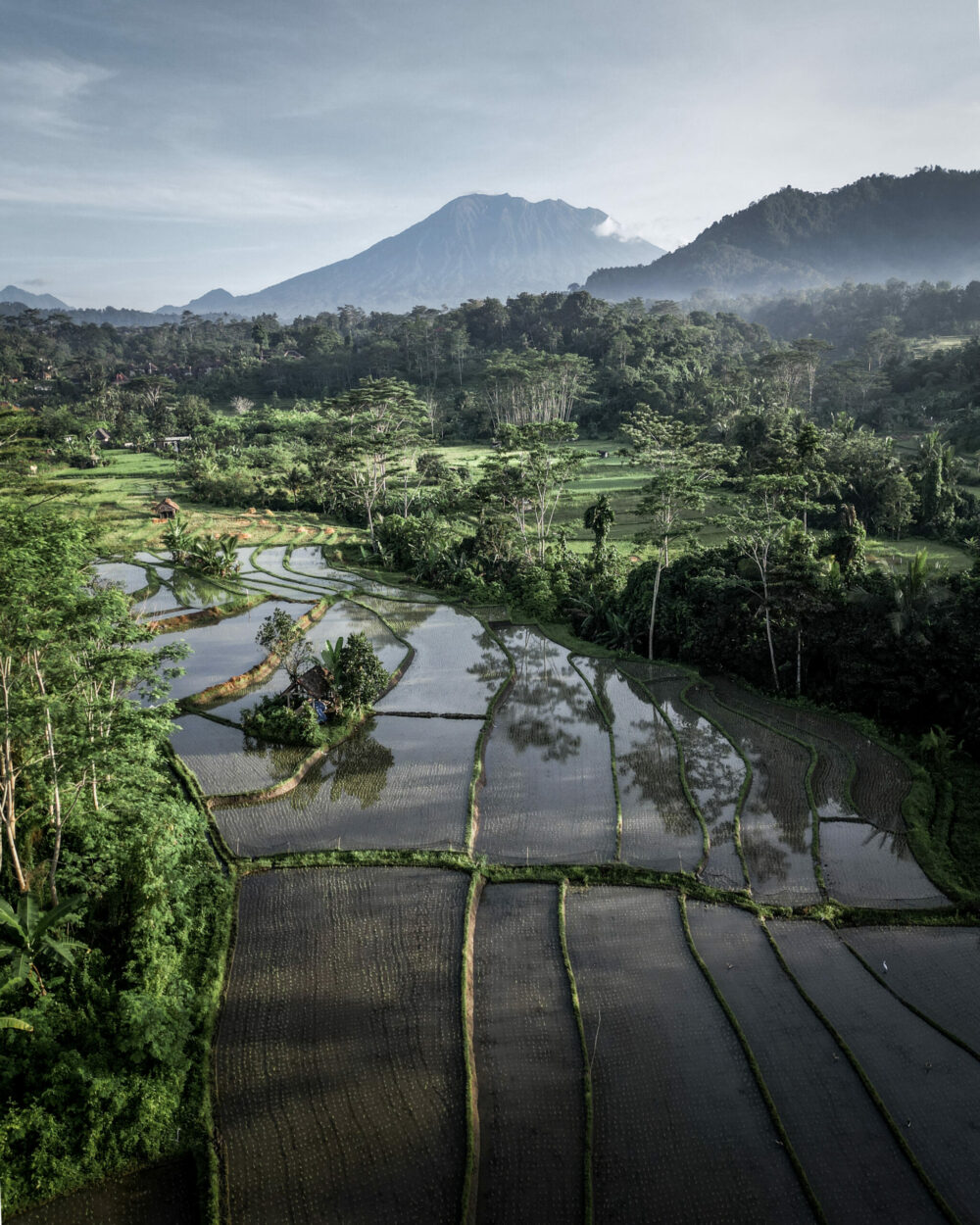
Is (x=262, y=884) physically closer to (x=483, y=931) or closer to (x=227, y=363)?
(x=483, y=931)

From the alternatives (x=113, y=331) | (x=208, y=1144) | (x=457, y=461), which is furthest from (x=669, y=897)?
(x=113, y=331)

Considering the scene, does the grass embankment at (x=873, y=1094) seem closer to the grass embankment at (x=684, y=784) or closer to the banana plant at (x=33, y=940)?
the grass embankment at (x=684, y=784)

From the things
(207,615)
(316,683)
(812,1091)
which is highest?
(207,615)

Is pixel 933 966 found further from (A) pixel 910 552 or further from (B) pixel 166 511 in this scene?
(B) pixel 166 511

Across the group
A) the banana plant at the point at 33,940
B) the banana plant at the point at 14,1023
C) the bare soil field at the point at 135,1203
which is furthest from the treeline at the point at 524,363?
the bare soil field at the point at 135,1203

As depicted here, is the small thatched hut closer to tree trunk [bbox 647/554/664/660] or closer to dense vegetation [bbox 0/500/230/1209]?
dense vegetation [bbox 0/500/230/1209]

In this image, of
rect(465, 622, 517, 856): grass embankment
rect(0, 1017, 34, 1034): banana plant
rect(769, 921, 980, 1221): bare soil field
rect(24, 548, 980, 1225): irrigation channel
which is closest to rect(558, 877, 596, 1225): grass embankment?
rect(24, 548, 980, 1225): irrigation channel

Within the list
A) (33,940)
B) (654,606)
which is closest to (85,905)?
(33,940)

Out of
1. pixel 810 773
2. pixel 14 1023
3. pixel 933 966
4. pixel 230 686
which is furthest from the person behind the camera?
pixel 230 686
